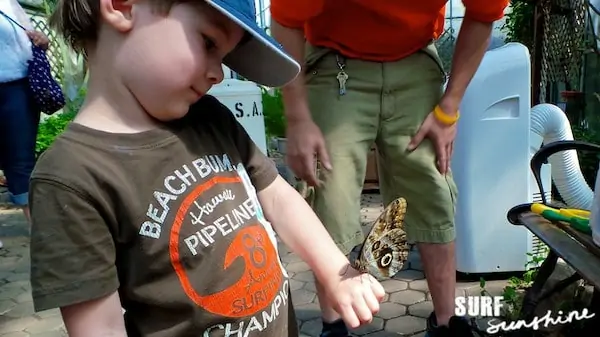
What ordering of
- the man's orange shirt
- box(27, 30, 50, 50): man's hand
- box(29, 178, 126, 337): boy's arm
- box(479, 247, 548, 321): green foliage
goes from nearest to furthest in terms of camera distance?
box(29, 178, 126, 337): boy's arm → the man's orange shirt → box(479, 247, 548, 321): green foliage → box(27, 30, 50, 50): man's hand

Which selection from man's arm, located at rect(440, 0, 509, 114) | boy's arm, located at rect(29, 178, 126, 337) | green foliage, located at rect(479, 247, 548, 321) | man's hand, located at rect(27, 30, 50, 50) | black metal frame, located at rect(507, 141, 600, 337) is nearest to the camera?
boy's arm, located at rect(29, 178, 126, 337)

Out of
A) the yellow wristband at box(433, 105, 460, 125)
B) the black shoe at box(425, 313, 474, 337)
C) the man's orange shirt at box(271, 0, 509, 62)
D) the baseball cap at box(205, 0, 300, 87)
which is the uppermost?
the man's orange shirt at box(271, 0, 509, 62)

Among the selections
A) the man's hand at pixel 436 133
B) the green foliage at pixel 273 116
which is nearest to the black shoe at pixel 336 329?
the man's hand at pixel 436 133

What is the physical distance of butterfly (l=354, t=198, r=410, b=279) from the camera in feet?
3.07

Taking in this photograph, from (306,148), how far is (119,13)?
91 cm

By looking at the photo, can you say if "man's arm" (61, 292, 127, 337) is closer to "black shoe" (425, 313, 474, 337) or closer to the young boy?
the young boy

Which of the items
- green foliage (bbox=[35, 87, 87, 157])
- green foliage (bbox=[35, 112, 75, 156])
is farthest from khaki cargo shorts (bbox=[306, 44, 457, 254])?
green foliage (bbox=[35, 112, 75, 156])

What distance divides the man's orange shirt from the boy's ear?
2.64ft

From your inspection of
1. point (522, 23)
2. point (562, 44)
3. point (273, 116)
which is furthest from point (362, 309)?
point (522, 23)

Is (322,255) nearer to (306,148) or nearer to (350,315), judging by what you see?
(350,315)

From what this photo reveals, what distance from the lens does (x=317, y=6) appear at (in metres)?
1.72

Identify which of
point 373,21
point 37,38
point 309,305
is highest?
point 37,38

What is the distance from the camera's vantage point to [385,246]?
3.11 feet

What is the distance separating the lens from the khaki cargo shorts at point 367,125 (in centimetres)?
184
